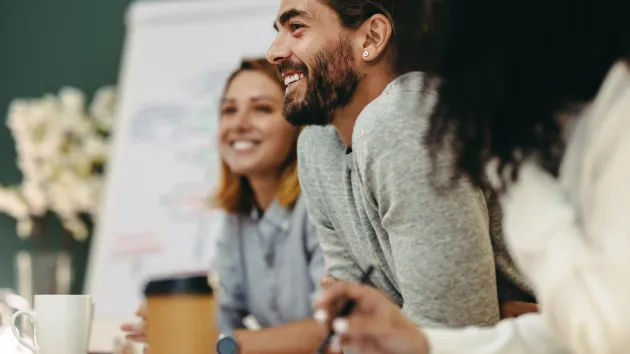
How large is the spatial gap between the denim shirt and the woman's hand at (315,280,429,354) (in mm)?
1080

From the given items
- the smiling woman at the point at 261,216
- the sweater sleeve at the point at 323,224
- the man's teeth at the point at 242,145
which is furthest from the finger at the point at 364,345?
Result: the man's teeth at the point at 242,145

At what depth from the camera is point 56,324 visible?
1.02 metres

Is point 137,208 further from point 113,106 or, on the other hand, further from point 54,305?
point 54,305

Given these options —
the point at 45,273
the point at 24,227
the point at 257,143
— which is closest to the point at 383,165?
the point at 257,143

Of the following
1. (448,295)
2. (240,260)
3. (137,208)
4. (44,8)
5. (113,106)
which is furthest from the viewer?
(44,8)

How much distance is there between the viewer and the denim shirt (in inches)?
75.4

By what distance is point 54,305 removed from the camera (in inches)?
40.2

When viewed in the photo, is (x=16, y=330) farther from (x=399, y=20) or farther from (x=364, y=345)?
(x=399, y=20)

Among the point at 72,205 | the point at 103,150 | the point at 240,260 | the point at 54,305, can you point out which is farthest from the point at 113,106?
the point at 54,305

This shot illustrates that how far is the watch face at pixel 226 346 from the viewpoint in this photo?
936 mm

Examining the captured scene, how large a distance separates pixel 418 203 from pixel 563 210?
12.1 inches

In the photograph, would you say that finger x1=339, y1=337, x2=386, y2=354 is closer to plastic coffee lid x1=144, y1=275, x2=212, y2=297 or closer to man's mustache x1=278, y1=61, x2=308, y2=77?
plastic coffee lid x1=144, y1=275, x2=212, y2=297

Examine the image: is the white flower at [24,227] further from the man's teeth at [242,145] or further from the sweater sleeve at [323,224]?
the sweater sleeve at [323,224]

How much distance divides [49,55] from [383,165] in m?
2.80
